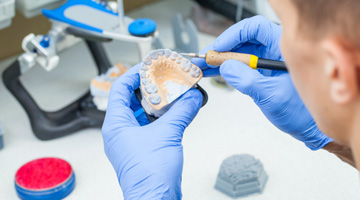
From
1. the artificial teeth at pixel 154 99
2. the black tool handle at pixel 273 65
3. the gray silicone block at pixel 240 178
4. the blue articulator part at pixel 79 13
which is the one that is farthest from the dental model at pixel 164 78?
the blue articulator part at pixel 79 13

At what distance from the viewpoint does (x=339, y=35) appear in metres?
0.46

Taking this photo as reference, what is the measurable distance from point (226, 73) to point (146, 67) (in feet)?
0.51

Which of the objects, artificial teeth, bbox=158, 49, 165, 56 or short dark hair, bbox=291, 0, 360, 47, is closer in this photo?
short dark hair, bbox=291, 0, 360, 47

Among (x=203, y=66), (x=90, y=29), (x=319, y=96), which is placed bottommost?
(x=90, y=29)

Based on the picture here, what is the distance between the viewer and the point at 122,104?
0.86 meters

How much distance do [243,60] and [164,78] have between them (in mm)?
157

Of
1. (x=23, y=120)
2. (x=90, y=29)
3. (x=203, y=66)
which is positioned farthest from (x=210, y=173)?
(x=23, y=120)

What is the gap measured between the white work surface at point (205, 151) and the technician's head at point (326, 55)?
64 centimetres

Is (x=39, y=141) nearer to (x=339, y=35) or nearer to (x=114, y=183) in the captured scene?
(x=114, y=183)

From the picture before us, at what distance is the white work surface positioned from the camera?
1162mm

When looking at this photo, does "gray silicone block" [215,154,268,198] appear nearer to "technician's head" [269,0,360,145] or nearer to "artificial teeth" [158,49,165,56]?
"artificial teeth" [158,49,165,56]

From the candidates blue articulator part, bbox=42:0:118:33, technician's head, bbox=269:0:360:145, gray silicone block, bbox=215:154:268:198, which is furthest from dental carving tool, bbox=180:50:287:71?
blue articulator part, bbox=42:0:118:33

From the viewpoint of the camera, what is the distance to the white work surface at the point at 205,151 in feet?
3.81

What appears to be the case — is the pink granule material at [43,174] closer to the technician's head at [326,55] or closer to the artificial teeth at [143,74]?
the artificial teeth at [143,74]
